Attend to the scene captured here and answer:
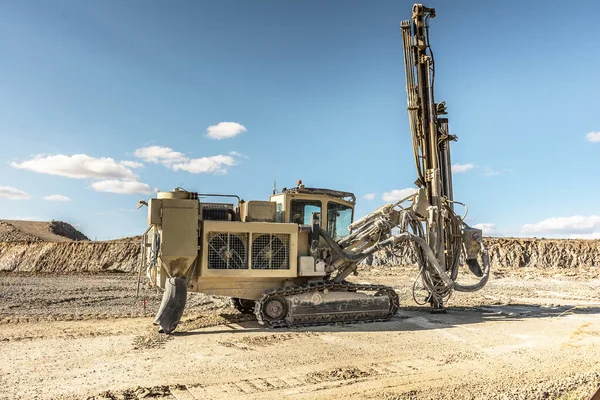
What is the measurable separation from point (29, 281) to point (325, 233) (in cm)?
1624

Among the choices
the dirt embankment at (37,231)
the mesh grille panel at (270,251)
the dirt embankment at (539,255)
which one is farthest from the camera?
the dirt embankment at (37,231)

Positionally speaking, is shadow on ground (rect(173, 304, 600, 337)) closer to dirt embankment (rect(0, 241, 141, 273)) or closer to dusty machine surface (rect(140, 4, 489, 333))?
dusty machine surface (rect(140, 4, 489, 333))

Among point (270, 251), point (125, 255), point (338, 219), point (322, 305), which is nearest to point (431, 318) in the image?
point (322, 305)

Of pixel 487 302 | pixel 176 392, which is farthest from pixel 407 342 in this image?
pixel 487 302

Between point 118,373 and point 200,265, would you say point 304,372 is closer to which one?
point 118,373

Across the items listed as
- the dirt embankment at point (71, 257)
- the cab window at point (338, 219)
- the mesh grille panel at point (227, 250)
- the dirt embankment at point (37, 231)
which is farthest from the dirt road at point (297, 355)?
the dirt embankment at point (37, 231)

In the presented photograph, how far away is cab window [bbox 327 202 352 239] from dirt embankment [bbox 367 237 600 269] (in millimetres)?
21585

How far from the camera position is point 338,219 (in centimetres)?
1248

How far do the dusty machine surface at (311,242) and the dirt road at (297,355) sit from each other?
0.62m

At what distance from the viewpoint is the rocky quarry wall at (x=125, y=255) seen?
3108 cm

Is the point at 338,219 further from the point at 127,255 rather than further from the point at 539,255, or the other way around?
the point at 539,255

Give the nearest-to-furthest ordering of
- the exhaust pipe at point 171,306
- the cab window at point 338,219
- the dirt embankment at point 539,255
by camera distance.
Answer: the exhaust pipe at point 171,306 → the cab window at point 338,219 → the dirt embankment at point 539,255

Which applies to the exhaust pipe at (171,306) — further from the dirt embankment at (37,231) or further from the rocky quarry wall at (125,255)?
the dirt embankment at (37,231)

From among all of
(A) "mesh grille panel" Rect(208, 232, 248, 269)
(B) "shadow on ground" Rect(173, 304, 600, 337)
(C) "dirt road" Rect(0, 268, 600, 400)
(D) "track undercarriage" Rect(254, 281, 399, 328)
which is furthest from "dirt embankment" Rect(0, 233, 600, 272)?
(A) "mesh grille panel" Rect(208, 232, 248, 269)
